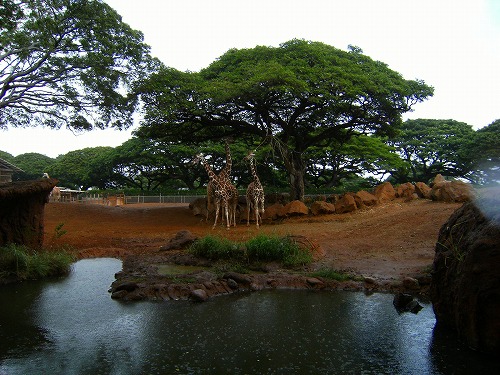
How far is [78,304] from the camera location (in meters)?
7.47

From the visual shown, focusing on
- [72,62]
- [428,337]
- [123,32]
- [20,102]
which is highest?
[123,32]

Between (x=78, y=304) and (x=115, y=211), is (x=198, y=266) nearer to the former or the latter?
(x=78, y=304)

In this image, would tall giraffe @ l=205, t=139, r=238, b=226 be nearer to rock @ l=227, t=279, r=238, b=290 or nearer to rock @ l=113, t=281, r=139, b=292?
rock @ l=227, t=279, r=238, b=290

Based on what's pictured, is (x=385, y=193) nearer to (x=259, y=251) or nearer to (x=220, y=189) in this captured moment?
(x=220, y=189)

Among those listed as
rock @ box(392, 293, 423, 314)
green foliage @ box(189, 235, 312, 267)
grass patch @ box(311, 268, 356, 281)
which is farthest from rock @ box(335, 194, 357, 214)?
rock @ box(392, 293, 423, 314)

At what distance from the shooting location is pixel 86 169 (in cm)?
3947

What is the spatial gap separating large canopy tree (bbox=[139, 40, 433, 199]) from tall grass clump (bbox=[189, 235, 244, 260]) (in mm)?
7728

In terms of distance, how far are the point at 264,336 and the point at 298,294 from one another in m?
2.53

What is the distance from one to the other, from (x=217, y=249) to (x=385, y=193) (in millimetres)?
11733

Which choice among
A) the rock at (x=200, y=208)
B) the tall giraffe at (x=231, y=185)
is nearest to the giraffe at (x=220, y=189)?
the tall giraffe at (x=231, y=185)

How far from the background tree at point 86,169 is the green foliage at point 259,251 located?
27.6 metres

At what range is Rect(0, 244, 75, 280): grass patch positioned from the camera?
31.0ft

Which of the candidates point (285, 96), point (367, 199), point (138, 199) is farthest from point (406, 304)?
point (138, 199)

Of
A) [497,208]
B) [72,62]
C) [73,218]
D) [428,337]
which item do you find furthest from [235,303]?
[73,218]
